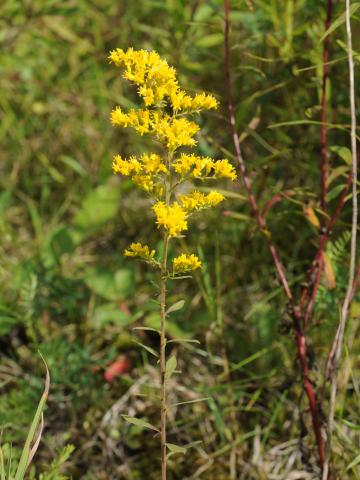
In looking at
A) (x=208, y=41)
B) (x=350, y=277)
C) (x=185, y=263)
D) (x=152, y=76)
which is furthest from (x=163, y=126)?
(x=208, y=41)

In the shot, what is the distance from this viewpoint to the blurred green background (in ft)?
6.64

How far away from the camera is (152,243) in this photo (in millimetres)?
2662

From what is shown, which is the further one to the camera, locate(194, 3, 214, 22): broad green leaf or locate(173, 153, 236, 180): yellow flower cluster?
locate(194, 3, 214, 22): broad green leaf

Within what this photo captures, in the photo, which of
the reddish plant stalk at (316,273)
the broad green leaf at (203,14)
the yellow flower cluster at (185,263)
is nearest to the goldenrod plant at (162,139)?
the yellow flower cluster at (185,263)

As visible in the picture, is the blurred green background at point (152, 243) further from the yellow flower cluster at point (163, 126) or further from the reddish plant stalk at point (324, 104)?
the yellow flower cluster at point (163, 126)

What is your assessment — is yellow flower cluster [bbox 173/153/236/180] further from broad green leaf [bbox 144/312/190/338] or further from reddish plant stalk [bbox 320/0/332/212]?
broad green leaf [bbox 144/312/190/338]

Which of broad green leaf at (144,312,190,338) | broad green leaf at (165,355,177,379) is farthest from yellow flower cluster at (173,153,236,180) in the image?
broad green leaf at (144,312,190,338)

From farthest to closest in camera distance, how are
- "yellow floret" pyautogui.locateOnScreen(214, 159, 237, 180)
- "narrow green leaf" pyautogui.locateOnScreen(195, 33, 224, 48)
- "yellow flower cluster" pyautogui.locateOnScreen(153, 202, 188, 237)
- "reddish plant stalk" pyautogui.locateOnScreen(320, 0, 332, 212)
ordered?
"narrow green leaf" pyautogui.locateOnScreen(195, 33, 224, 48) < "reddish plant stalk" pyautogui.locateOnScreen(320, 0, 332, 212) < "yellow floret" pyautogui.locateOnScreen(214, 159, 237, 180) < "yellow flower cluster" pyautogui.locateOnScreen(153, 202, 188, 237)

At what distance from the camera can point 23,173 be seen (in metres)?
3.00

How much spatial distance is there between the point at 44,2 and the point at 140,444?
1.81 metres

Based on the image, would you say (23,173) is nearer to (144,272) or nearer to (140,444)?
(144,272)

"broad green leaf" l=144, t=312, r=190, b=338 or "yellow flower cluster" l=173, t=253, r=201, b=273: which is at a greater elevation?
"yellow flower cluster" l=173, t=253, r=201, b=273

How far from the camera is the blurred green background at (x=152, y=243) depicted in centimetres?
202

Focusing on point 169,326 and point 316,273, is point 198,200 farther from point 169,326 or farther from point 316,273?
point 169,326
